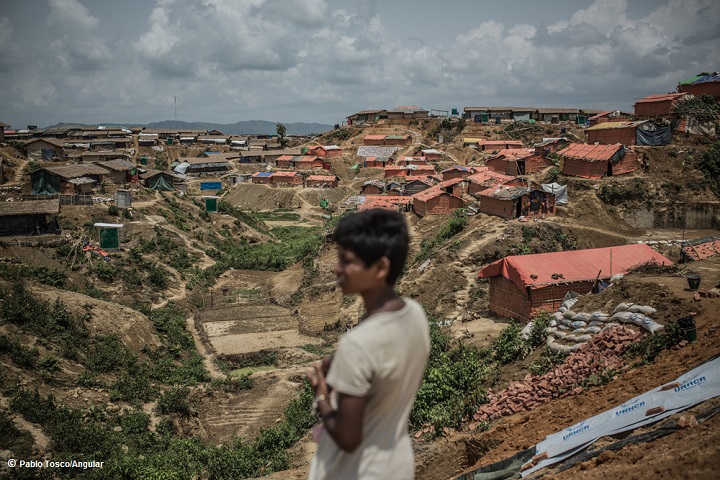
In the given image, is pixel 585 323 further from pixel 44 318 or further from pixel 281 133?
pixel 281 133

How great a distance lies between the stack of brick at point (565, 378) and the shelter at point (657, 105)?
33.0m

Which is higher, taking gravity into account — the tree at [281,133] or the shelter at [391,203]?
the tree at [281,133]

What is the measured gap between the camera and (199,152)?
275 feet

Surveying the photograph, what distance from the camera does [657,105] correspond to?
123 ft

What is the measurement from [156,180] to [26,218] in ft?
71.1

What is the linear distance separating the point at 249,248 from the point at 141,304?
16.2 metres

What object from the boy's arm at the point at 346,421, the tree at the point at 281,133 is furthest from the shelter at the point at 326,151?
the boy's arm at the point at 346,421

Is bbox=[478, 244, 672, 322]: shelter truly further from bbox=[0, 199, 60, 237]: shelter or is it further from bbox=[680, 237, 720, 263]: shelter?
bbox=[0, 199, 60, 237]: shelter

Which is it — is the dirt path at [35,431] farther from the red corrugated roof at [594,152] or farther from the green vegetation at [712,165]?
the green vegetation at [712,165]

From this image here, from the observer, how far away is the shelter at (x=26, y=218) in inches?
1100

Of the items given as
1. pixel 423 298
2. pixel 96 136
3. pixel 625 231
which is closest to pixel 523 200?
pixel 625 231

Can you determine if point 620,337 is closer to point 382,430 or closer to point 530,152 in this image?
point 382,430

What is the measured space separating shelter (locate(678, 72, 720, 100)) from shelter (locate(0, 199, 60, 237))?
43701mm

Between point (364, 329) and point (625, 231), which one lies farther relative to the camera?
point (625, 231)
